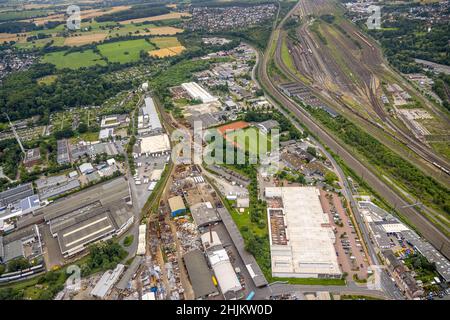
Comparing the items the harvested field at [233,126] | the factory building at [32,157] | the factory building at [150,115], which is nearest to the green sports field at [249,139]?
the harvested field at [233,126]

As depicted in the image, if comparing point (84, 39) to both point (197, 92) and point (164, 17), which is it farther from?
point (197, 92)

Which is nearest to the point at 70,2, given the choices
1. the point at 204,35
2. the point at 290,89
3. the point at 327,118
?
the point at 204,35

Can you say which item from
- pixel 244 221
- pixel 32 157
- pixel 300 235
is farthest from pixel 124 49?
pixel 300 235

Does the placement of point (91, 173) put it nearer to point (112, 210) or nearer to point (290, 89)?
point (112, 210)

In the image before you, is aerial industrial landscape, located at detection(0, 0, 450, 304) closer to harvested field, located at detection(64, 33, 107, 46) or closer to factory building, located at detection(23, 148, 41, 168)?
factory building, located at detection(23, 148, 41, 168)

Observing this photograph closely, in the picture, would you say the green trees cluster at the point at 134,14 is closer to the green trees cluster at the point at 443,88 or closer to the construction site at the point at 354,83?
Answer: the construction site at the point at 354,83

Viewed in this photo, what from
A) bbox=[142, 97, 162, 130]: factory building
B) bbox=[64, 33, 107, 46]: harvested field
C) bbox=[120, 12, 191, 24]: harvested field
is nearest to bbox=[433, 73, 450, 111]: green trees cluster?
bbox=[142, 97, 162, 130]: factory building
